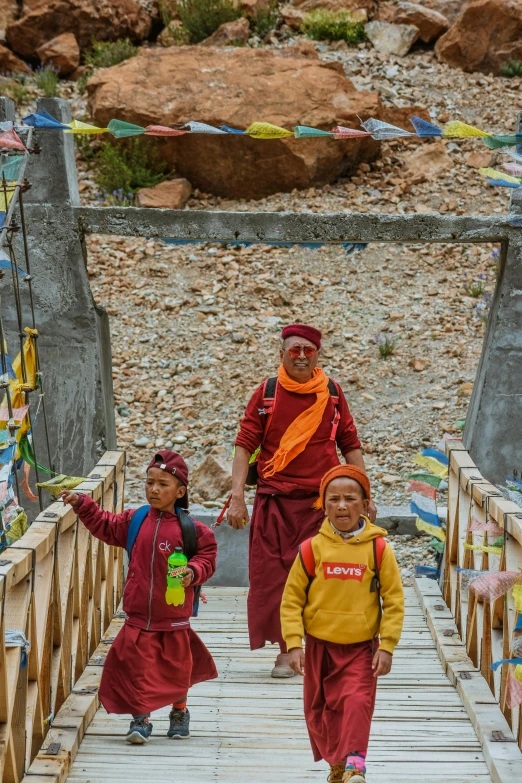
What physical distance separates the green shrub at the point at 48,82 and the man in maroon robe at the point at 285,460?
11990 mm

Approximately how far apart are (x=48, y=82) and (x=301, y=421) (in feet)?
40.9

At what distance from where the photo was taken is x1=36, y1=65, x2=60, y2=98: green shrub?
51.3ft

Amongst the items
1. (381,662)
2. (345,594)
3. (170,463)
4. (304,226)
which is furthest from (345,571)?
(304,226)

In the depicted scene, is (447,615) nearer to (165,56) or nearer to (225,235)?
(225,235)

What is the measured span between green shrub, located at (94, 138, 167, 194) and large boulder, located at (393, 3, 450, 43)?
5.47m

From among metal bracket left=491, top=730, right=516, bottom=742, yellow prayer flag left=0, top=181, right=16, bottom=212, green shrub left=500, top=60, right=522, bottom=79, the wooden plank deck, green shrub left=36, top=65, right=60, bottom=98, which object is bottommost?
the wooden plank deck

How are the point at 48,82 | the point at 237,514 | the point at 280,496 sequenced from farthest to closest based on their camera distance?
the point at 48,82, the point at 280,496, the point at 237,514

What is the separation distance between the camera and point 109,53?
1639 cm

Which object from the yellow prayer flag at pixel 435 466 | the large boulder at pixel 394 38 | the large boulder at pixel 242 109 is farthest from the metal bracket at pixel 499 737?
the large boulder at pixel 394 38

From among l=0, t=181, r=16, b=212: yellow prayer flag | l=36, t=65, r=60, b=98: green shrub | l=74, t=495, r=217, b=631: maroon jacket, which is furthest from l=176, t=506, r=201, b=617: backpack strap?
l=36, t=65, r=60, b=98: green shrub

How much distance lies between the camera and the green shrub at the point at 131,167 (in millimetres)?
13781

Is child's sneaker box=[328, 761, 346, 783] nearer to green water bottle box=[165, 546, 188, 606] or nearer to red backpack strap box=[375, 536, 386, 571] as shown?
red backpack strap box=[375, 536, 386, 571]

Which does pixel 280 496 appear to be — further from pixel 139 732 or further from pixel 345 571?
pixel 345 571

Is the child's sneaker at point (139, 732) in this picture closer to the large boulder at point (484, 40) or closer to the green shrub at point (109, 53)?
the green shrub at point (109, 53)
